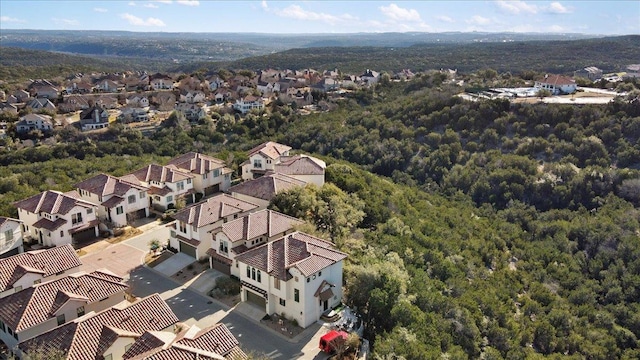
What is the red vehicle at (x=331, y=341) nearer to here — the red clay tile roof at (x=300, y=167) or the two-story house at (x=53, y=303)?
the two-story house at (x=53, y=303)

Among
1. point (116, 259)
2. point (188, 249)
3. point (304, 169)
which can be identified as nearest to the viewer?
point (116, 259)

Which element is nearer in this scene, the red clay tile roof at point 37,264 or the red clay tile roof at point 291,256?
the red clay tile roof at point 291,256

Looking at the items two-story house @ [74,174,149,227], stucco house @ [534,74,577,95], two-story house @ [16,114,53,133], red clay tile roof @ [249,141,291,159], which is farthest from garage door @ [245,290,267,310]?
stucco house @ [534,74,577,95]

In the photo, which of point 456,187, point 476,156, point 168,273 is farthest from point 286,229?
point 476,156

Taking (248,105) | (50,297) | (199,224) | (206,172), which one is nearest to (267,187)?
(199,224)

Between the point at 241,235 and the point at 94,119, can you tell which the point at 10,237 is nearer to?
the point at 241,235

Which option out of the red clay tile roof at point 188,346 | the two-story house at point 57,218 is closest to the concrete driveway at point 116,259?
the two-story house at point 57,218
